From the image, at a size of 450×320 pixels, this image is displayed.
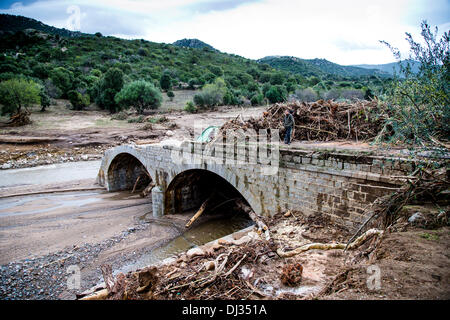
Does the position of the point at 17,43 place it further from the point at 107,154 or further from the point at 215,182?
the point at 215,182

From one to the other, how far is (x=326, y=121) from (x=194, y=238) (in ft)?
23.8

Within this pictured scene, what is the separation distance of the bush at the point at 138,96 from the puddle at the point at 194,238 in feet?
97.8

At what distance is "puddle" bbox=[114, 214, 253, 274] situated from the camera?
9.25 m

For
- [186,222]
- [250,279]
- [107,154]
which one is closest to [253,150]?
[250,279]

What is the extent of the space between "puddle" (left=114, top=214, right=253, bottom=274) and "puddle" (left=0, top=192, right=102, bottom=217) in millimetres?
7598

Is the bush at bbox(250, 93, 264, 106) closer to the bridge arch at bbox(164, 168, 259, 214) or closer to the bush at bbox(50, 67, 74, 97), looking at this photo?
the bridge arch at bbox(164, 168, 259, 214)

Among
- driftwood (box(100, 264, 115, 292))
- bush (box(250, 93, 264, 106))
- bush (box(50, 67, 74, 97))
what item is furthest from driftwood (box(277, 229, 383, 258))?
bush (box(50, 67, 74, 97))

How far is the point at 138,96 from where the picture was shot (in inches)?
1468

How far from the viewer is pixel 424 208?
4.81 metres
